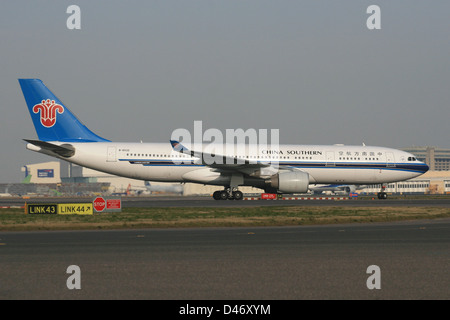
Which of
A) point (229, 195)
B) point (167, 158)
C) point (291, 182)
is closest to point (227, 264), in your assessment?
point (291, 182)

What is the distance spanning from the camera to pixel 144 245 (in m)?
15.0

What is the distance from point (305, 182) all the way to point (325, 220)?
14.0 metres

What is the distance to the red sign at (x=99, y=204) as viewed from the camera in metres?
27.7

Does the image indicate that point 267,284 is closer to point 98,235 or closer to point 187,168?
point 98,235

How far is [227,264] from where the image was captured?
1148 centimetres

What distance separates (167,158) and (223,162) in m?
3.89

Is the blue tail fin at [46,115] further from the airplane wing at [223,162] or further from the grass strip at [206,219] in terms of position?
the grass strip at [206,219]

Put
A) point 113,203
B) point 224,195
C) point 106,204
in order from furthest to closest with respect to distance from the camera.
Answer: point 224,195 < point 113,203 < point 106,204

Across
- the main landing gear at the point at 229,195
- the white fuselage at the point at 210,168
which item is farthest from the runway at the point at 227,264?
the main landing gear at the point at 229,195

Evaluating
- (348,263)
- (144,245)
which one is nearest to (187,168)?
(144,245)

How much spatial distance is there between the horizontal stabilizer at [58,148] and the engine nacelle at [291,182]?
553 inches

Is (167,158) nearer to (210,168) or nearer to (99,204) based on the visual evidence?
(210,168)

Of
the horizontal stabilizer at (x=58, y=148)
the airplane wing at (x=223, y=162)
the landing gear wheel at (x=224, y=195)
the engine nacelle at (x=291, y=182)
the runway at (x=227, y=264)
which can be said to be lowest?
the runway at (x=227, y=264)

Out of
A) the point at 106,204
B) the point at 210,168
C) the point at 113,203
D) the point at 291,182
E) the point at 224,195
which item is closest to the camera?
the point at 106,204
